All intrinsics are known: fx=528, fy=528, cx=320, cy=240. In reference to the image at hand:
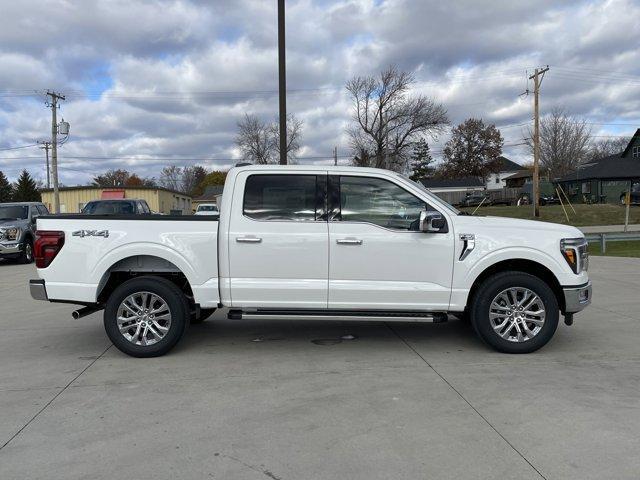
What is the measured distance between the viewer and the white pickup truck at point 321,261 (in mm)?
5547

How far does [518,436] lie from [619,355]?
2705 mm

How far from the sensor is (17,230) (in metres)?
17.3

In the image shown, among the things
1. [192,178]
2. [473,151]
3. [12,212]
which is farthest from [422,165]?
[12,212]

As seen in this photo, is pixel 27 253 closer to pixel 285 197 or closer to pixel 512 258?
pixel 285 197

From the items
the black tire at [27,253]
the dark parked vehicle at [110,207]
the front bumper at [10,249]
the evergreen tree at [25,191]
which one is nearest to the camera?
the dark parked vehicle at [110,207]

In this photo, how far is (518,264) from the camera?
579 centimetres

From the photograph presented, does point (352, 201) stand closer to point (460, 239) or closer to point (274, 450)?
point (460, 239)

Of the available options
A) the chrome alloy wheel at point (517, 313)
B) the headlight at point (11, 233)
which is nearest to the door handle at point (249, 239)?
the chrome alloy wheel at point (517, 313)

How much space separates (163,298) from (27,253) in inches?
586

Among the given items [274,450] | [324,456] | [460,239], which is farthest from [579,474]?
[460,239]

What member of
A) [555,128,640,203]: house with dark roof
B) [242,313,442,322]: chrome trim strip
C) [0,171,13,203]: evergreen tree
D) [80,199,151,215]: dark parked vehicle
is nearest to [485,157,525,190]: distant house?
[555,128,640,203]: house with dark roof

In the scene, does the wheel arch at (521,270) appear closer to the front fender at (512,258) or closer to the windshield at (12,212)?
the front fender at (512,258)

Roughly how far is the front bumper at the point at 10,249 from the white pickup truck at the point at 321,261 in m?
13.4

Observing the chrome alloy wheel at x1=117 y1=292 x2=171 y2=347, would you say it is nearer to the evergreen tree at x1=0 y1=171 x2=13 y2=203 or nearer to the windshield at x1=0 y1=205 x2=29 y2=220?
the windshield at x1=0 y1=205 x2=29 y2=220
